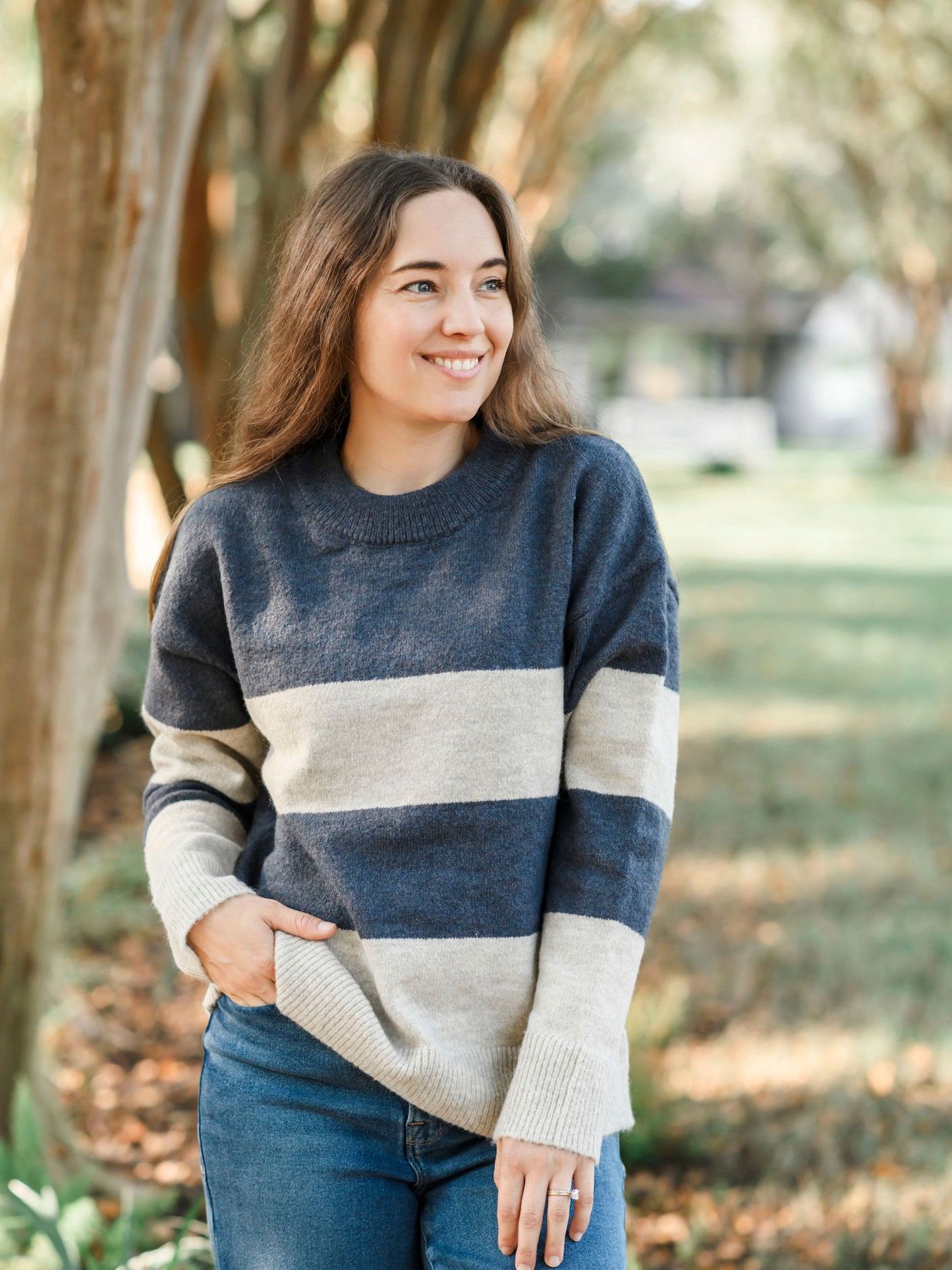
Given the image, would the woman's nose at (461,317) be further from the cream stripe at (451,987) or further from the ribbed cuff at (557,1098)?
the ribbed cuff at (557,1098)

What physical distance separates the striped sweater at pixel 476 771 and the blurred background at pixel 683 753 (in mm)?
382

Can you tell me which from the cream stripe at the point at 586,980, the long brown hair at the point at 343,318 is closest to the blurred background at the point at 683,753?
the long brown hair at the point at 343,318

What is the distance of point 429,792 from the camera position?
1.64 metres

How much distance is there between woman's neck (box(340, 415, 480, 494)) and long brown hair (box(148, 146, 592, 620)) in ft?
0.20

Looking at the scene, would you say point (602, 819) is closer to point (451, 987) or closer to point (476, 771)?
point (476, 771)

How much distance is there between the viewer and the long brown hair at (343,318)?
1726mm

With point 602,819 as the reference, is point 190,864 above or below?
below

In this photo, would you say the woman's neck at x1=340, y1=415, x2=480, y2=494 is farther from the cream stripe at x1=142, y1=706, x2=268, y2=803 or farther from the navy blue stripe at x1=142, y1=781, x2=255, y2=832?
the navy blue stripe at x1=142, y1=781, x2=255, y2=832

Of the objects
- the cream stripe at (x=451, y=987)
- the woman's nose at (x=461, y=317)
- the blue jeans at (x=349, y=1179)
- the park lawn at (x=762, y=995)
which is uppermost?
the woman's nose at (x=461, y=317)

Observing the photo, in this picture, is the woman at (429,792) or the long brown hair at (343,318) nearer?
the woman at (429,792)

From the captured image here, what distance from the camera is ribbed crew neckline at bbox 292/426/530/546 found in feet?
5.68

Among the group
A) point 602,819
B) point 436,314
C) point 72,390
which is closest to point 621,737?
point 602,819

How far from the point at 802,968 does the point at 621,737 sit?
317cm

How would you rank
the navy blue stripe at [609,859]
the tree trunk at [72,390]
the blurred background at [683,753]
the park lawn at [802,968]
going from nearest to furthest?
the navy blue stripe at [609,859]
the tree trunk at [72,390]
the blurred background at [683,753]
the park lawn at [802,968]
